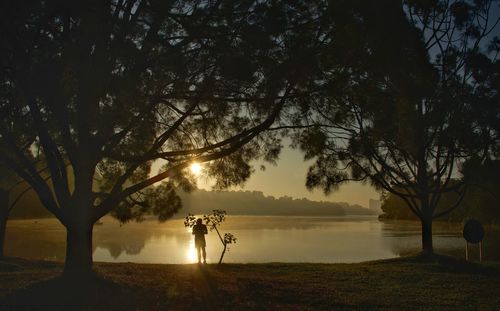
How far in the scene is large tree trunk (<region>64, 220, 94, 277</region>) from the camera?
10.8 meters

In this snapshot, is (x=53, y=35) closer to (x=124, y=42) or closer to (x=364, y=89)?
(x=124, y=42)

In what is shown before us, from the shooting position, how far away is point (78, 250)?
1085cm

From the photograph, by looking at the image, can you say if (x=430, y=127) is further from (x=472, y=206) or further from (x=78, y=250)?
(x=472, y=206)

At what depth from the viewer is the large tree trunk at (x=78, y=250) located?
424 inches

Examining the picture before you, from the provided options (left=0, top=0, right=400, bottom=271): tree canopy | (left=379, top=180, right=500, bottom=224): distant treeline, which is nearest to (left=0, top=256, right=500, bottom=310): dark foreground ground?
(left=0, top=0, right=400, bottom=271): tree canopy

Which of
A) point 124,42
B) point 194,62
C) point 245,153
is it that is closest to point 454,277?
point 245,153

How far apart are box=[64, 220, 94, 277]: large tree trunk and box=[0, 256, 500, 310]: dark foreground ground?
35 cm

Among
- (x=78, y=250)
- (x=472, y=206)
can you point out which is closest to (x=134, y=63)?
(x=78, y=250)

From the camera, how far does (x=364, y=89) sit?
1048cm

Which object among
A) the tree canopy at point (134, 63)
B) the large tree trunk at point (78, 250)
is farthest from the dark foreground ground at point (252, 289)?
the tree canopy at point (134, 63)

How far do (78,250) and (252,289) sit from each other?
3.94 metres

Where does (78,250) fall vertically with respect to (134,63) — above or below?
below

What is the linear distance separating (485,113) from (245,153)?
29.3 ft

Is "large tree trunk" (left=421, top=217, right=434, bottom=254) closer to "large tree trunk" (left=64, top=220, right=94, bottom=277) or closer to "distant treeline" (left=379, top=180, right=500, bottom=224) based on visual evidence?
"distant treeline" (left=379, top=180, right=500, bottom=224)
